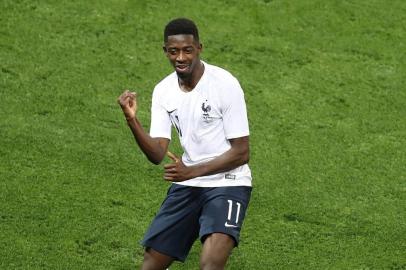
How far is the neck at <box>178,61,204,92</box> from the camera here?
860 cm

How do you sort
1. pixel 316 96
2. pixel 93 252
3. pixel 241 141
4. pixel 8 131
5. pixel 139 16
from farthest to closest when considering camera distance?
pixel 139 16, pixel 316 96, pixel 8 131, pixel 93 252, pixel 241 141

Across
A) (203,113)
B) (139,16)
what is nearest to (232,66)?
(139,16)

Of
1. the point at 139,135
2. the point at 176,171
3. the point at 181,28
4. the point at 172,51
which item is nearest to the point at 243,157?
the point at 176,171

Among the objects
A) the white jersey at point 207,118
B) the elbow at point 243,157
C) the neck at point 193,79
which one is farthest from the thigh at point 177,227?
the neck at point 193,79

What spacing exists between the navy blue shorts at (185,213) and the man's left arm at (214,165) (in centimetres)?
Answer: 22

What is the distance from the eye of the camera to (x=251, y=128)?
41.6 ft

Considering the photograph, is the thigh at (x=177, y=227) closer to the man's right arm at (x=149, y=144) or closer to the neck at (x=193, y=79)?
the man's right arm at (x=149, y=144)

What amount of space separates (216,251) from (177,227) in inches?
24.0

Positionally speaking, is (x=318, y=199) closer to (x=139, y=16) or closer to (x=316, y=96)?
(x=316, y=96)

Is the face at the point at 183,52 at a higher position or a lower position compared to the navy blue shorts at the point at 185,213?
higher

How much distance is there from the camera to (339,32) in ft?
47.8

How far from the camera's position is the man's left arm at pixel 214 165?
8.28 metres

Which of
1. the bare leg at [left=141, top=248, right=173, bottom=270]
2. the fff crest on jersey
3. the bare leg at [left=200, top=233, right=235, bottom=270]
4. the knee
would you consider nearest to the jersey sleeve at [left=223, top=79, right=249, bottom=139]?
the fff crest on jersey

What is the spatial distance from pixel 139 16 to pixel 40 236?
4.94 metres
